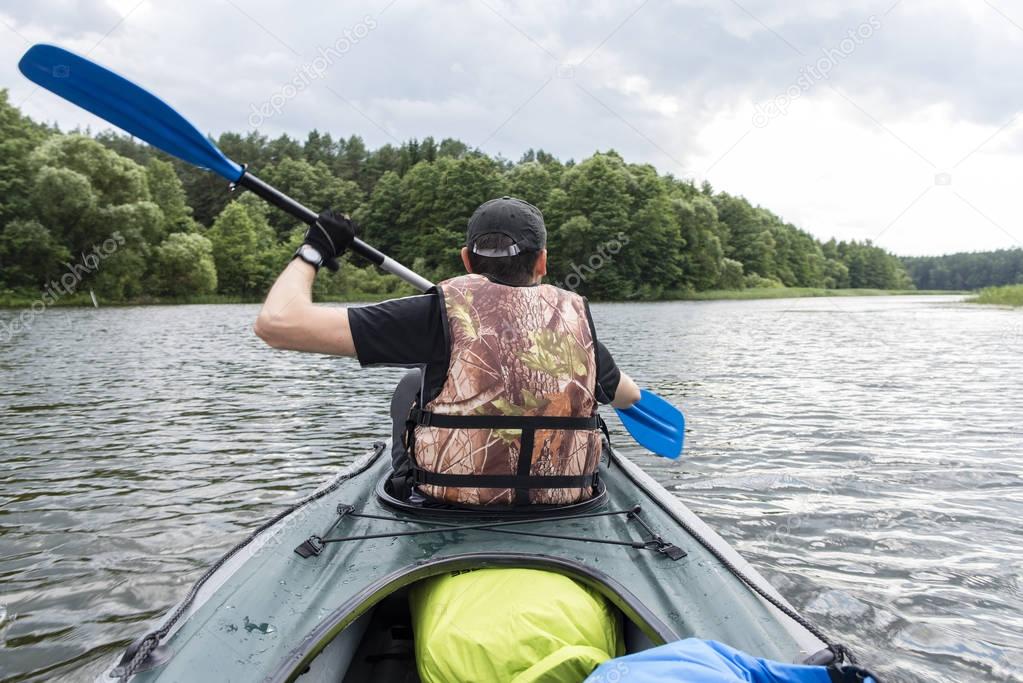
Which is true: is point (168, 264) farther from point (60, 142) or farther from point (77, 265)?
point (60, 142)

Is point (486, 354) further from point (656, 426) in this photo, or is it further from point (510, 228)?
point (656, 426)

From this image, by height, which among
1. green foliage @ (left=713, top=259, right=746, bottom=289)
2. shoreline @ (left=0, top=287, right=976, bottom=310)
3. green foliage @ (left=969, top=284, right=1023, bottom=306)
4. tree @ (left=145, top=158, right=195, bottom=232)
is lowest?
shoreline @ (left=0, top=287, right=976, bottom=310)

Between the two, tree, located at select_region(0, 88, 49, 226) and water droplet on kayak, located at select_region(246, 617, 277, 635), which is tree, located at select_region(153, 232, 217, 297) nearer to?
tree, located at select_region(0, 88, 49, 226)

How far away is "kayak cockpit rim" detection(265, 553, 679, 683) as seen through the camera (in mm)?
1816

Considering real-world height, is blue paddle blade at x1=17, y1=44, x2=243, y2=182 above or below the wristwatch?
above

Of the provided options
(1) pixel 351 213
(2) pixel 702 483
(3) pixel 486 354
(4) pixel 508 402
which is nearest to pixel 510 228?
(3) pixel 486 354

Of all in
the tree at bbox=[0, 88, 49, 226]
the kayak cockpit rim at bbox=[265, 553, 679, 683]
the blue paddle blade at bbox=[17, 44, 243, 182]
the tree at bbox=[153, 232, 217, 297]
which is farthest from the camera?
the tree at bbox=[153, 232, 217, 297]

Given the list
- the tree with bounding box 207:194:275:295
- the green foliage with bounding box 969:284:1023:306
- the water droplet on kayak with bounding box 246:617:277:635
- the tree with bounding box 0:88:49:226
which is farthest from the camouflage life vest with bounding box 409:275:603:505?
the tree with bounding box 207:194:275:295

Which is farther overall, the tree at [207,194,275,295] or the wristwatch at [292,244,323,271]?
the tree at [207,194,275,295]

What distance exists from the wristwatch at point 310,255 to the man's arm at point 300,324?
209 millimetres

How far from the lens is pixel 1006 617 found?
3.34 meters

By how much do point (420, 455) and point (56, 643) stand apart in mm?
1996

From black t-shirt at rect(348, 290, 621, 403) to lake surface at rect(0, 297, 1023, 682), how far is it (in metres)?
1.91

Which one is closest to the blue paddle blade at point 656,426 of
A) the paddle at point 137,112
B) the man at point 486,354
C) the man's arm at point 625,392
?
the man's arm at point 625,392
